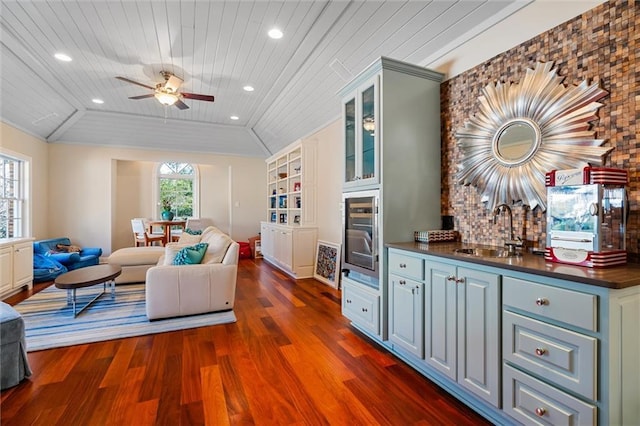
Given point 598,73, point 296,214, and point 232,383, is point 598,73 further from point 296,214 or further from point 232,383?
point 296,214

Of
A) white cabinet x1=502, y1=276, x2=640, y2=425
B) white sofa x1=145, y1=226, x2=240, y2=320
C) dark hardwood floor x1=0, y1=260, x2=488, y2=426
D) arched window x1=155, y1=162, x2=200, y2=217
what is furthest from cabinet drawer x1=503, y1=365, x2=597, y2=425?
arched window x1=155, y1=162, x2=200, y2=217

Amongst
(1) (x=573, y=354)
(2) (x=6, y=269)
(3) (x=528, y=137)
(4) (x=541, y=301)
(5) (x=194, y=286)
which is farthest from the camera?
(2) (x=6, y=269)

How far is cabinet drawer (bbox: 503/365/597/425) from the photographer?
1.29m

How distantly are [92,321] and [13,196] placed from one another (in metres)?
3.70

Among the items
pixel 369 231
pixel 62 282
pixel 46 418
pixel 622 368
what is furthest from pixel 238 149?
pixel 622 368

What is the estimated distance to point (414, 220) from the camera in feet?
8.57

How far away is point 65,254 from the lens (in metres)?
5.21

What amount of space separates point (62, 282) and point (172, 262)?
3.61ft

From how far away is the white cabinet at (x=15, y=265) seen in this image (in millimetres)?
3873

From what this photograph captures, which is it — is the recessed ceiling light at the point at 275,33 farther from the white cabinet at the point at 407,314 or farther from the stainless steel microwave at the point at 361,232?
the white cabinet at the point at 407,314

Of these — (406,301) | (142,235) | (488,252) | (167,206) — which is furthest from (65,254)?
(488,252)

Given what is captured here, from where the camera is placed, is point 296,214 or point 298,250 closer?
point 298,250

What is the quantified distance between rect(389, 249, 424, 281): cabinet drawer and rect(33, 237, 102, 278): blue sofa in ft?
18.8

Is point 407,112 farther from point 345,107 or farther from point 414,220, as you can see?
point 414,220
